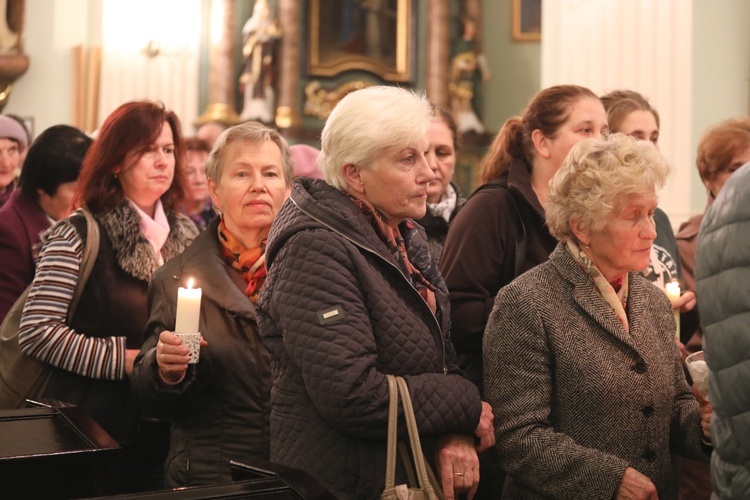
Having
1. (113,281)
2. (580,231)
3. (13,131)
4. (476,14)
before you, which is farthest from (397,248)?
(476,14)

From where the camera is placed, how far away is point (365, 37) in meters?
11.1

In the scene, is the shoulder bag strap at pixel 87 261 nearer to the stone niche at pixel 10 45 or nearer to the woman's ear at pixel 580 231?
the woman's ear at pixel 580 231

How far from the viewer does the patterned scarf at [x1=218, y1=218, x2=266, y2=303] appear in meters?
2.73

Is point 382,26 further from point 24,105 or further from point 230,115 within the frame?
point 24,105

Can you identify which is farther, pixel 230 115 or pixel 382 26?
pixel 382 26

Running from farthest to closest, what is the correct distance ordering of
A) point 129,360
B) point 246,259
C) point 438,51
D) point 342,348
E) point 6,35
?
1. point 438,51
2. point 6,35
3. point 129,360
4. point 246,259
5. point 342,348

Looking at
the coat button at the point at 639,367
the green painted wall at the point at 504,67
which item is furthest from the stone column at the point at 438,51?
the coat button at the point at 639,367

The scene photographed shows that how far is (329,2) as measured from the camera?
10.9 meters

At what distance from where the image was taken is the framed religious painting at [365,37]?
35.5 feet

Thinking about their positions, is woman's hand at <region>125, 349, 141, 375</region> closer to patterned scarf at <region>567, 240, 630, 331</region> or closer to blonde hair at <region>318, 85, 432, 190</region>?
blonde hair at <region>318, 85, 432, 190</region>

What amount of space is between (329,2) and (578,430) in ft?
30.5

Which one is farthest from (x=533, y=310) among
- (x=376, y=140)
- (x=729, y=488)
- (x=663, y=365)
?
(x=729, y=488)

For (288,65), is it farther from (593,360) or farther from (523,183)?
(593,360)

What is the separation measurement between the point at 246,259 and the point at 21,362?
2.58 ft
